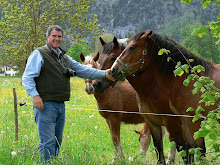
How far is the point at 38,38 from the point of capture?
2539 centimetres

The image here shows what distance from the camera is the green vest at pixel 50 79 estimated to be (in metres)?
4.19

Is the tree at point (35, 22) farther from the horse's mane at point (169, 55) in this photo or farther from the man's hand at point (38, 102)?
the man's hand at point (38, 102)

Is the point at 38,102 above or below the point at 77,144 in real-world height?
above

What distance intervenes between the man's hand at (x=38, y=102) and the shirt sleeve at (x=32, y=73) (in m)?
0.06

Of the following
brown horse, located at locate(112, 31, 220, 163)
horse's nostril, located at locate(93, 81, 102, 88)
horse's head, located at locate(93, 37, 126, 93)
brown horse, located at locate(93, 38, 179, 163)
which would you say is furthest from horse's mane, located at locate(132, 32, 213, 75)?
horse's nostril, located at locate(93, 81, 102, 88)

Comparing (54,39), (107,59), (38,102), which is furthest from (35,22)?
(38,102)

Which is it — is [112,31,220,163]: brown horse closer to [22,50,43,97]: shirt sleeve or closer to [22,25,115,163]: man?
[22,25,115,163]: man

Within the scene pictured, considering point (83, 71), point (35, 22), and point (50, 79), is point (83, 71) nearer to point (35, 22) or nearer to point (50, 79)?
point (50, 79)

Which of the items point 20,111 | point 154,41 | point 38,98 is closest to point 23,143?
point 38,98

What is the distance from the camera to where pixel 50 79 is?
13.8 feet

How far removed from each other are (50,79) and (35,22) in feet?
75.3

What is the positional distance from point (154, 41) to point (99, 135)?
359 centimetres

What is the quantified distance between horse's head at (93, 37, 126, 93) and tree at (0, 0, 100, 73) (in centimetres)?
1876

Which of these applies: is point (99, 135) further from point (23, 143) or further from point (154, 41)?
point (154, 41)
